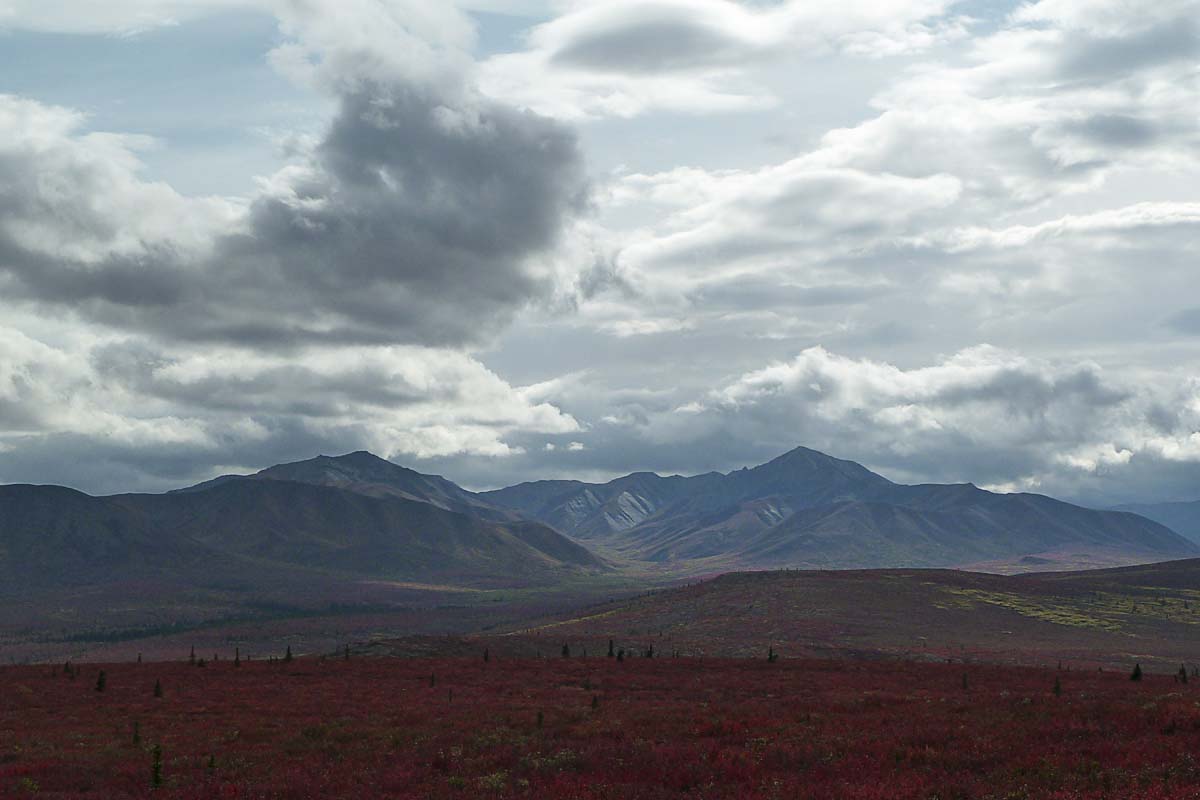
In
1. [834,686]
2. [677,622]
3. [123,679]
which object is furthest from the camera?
[677,622]

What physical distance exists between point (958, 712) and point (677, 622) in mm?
150139

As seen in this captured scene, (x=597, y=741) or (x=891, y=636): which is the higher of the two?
(x=597, y=741)

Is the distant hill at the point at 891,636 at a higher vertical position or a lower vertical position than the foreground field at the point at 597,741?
lower

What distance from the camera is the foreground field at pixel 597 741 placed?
2875 cm

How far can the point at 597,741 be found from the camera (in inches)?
1499

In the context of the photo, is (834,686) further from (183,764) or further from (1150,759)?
(183,764)

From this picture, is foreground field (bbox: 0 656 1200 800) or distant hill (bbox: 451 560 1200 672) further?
distant hill (bbox: 451 560 1200 672)

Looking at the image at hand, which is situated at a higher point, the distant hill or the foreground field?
the foreground field

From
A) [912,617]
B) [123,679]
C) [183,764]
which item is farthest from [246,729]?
[912,617]

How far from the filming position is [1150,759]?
29.1m

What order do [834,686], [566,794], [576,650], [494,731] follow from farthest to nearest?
[576,650] → [834,686] → [494,731] → [566,794]

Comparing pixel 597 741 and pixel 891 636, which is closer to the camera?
pixel 597 741

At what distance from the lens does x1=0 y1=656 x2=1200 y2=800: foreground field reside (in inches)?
1132

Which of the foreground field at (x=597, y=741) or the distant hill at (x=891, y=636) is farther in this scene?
the distant hill at (x=891, y=636)
